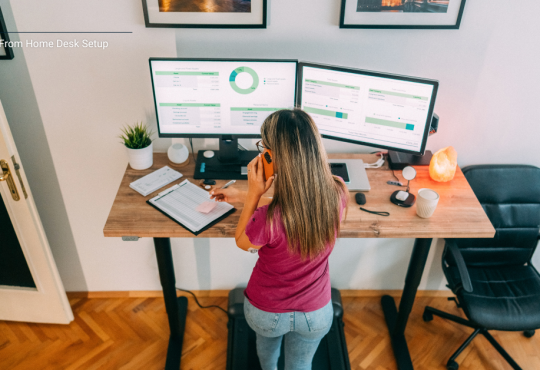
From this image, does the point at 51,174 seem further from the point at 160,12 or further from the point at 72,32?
the point at 160,12

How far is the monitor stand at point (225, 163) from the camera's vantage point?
1.91m

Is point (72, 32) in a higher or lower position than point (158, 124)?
higher

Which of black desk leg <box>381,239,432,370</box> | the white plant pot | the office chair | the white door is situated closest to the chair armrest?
the office chair

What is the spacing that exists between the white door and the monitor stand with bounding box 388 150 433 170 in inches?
67.2

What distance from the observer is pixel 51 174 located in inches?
85.9

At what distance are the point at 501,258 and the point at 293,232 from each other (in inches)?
59.8

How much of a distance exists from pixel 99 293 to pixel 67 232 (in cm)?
48

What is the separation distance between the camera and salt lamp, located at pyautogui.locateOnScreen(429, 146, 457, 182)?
191 centimetres

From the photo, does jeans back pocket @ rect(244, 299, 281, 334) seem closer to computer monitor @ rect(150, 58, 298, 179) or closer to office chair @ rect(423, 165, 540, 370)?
→ computer monitor @ rect(150, 58, 298, 179)

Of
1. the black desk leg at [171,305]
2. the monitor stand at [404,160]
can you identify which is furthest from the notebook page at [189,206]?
the monitor stand at [404,160]

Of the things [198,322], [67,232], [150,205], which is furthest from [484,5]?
[67,232]

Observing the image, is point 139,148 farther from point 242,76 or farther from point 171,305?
point 171,305

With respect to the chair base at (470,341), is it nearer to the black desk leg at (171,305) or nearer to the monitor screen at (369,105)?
the monitor screen at (369,105)

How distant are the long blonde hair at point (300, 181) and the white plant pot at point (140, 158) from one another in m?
0.81
